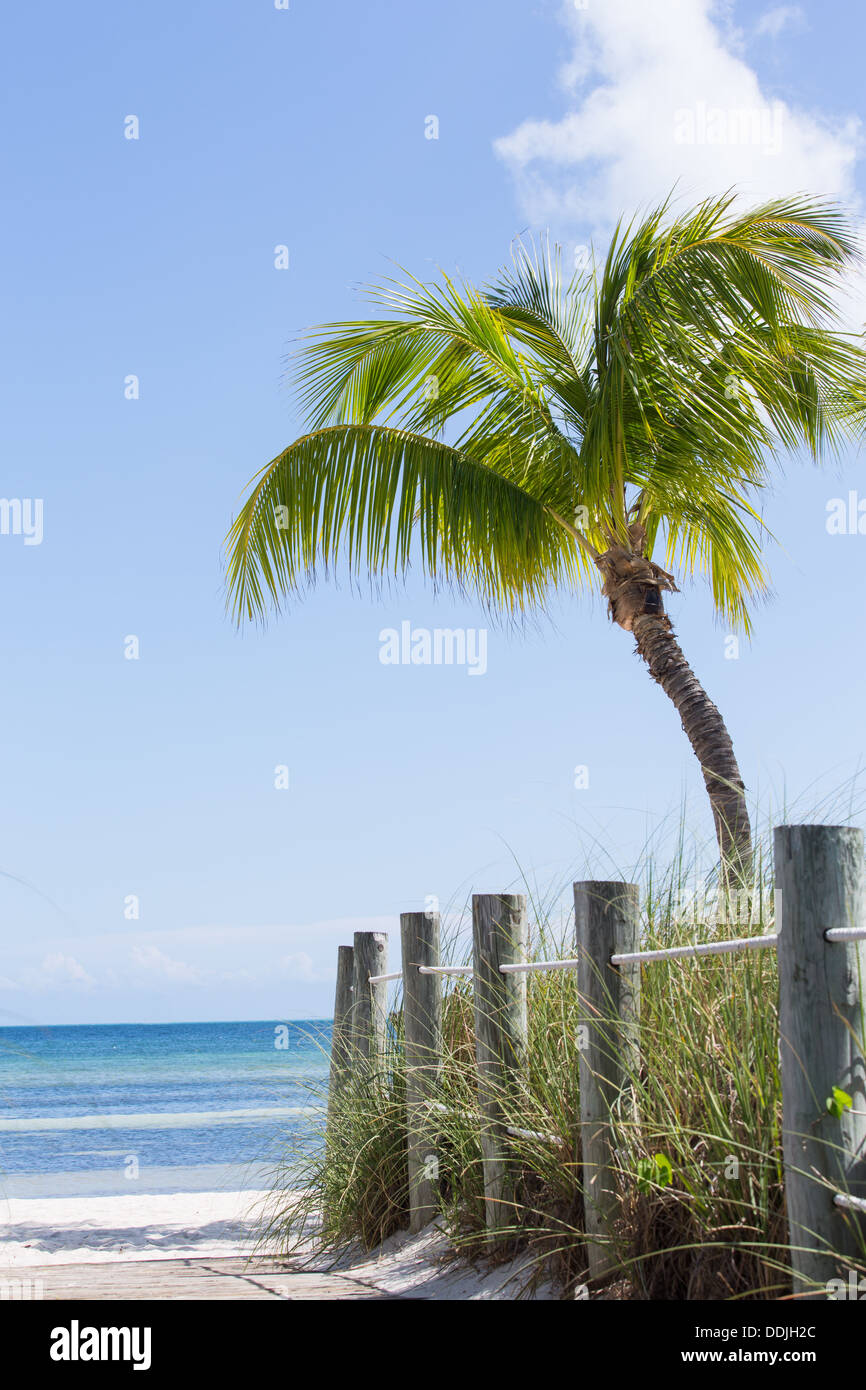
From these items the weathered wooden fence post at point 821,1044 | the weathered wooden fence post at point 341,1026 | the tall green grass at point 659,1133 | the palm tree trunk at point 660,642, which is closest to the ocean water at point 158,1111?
the weathered wooden fence post at point 341,1026

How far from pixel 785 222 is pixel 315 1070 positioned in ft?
22.2

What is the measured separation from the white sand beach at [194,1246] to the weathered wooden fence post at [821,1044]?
1.64 metres

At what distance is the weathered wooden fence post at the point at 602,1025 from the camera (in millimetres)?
3979

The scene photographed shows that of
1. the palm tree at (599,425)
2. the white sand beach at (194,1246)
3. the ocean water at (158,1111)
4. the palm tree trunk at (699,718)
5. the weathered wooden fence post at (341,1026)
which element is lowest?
the ocean water at (158,1111)

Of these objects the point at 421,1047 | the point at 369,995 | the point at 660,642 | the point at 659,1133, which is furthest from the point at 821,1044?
the point at 660,642

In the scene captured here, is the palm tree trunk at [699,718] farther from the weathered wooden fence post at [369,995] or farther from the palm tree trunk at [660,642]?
the weathered wooden fence post at [369,995]

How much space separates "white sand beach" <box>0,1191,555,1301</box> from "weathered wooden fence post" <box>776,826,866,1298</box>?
64.7 inches

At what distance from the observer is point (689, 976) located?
4000 mm

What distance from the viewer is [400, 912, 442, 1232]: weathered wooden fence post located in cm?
580

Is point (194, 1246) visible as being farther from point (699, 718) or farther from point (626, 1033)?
point (626, 1033)

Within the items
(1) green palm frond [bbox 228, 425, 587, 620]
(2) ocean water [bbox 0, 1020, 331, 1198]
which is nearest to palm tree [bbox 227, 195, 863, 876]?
(1) green palm frond [bbox 228, 425, 587, 620]
